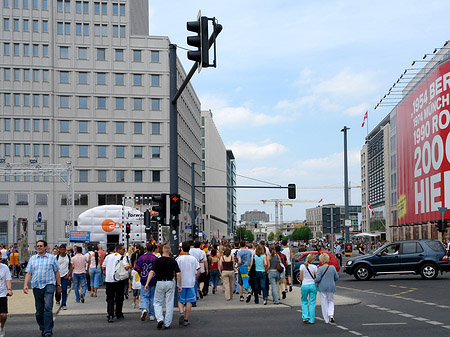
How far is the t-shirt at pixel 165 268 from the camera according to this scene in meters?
13.0

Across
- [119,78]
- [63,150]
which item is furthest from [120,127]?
[63,150]

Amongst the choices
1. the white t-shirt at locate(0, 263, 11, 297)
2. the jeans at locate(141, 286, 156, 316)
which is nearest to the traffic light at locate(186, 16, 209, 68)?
the white t-shirt at locate(0, 263, 11, 297)

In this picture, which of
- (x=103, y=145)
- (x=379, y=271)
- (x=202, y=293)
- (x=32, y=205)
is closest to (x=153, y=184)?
(x=103, y=145)

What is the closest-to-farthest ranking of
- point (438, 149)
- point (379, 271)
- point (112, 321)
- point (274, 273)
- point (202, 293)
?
point (112, 321)
point (274, 273)
point (202, 293)
point (379, 271)
point (438, 149)

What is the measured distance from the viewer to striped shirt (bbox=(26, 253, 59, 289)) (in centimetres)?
1163

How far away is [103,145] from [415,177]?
1372 inches

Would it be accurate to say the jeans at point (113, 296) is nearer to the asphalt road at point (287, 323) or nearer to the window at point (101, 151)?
the asphalt road at point (287, 323)

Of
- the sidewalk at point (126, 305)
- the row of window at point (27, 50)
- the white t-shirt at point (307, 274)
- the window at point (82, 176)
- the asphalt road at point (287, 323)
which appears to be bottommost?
the sidewalk at point (126, 305)

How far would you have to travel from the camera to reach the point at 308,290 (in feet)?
44.4

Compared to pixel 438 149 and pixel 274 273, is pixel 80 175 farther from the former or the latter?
pixel 274 273

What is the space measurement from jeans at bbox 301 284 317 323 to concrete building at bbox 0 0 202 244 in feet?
196

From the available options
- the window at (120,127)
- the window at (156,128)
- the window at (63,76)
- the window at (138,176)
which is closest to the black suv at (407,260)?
the window at (138,176)

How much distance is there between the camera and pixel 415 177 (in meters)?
70.3

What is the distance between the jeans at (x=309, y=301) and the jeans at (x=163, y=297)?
2777 millimetres
